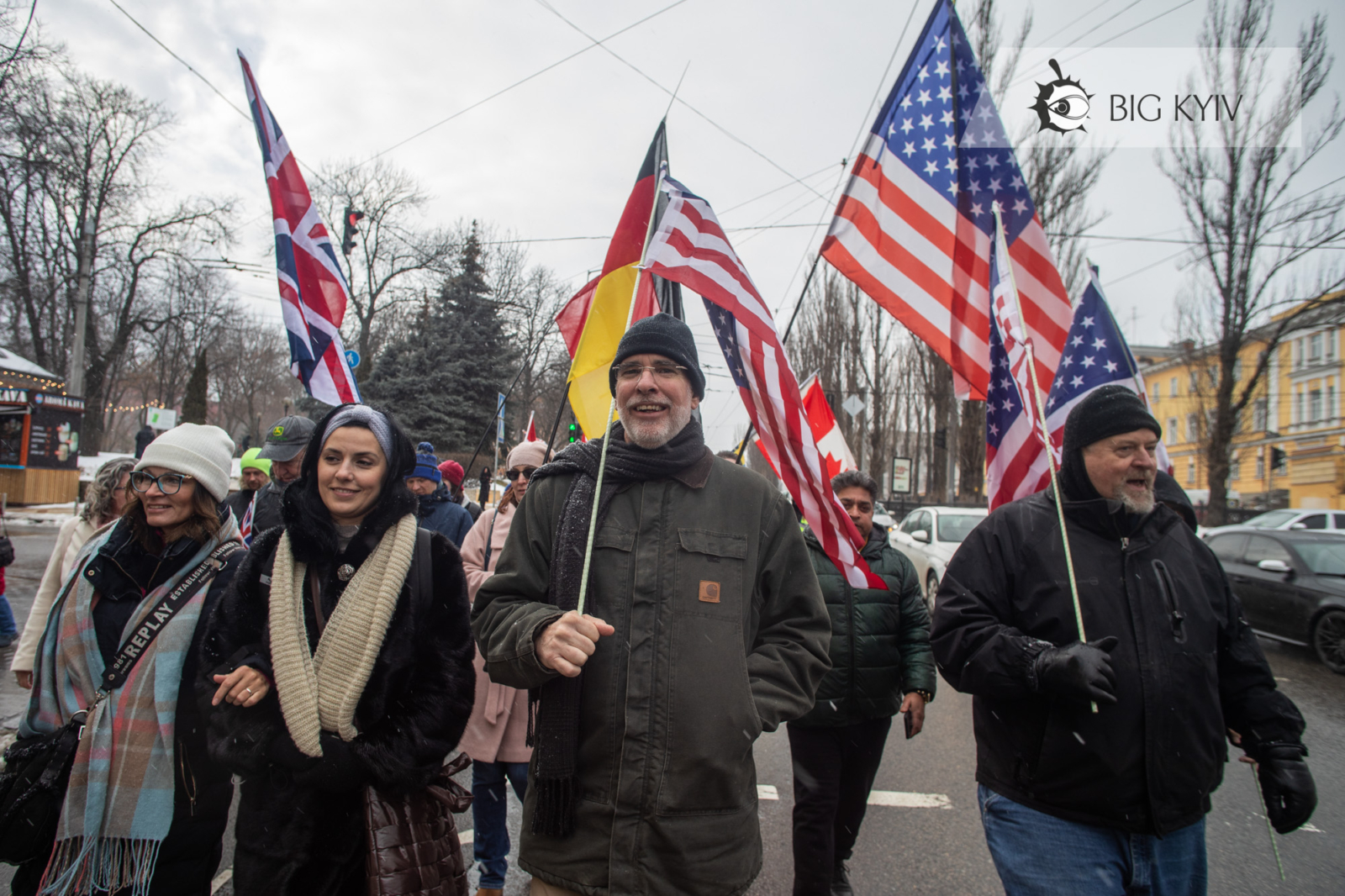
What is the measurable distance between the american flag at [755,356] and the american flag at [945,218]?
2.90ft

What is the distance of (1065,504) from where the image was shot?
8.06 feet

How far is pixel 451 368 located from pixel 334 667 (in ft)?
91.9

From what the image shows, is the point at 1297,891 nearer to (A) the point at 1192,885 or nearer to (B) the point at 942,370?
(A) the point at 1192,885

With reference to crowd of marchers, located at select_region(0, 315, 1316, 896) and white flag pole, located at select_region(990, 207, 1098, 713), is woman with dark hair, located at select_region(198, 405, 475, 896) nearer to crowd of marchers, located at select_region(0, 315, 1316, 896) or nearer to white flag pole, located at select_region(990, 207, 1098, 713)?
crowd of marchers, located at select_region(0, 315, 1316, 896)

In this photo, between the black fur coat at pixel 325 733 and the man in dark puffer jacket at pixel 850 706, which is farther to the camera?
the man in dark puffer jacket at pixel 850 706

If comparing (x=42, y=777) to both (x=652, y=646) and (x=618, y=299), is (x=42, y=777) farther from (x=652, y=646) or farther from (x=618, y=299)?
(x=618, y=299)

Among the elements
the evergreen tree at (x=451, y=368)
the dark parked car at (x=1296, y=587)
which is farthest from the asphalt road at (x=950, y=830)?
the evergreen tree at (x=451, y=368)

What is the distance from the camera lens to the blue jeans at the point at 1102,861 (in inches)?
82.2

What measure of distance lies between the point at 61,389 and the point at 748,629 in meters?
25.6

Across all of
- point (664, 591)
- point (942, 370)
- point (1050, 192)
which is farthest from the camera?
point (942, 370)

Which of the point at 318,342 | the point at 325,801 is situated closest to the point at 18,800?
the point at 325,801

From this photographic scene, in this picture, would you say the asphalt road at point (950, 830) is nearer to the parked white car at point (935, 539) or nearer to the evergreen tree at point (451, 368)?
the parked white car at point (935, 539)

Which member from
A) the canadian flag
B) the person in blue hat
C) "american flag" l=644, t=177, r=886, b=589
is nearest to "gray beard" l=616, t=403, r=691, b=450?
"american flag" l=644, t=177, r=886, b=589

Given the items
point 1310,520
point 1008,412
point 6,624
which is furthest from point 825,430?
point 1310,520
